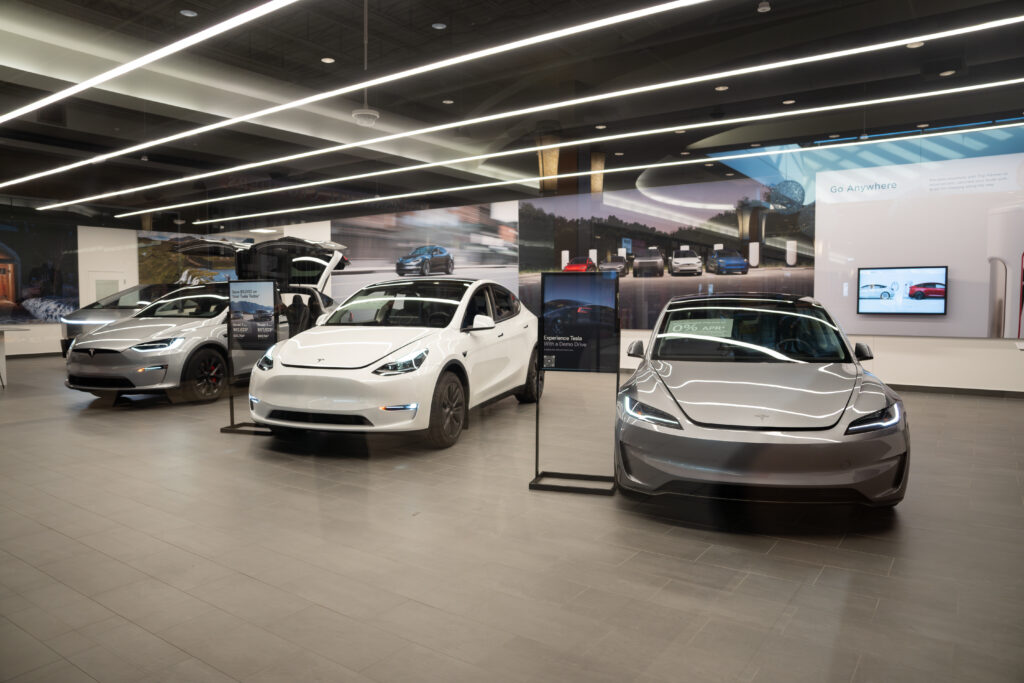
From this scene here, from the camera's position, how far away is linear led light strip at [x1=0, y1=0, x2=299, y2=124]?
557 cm

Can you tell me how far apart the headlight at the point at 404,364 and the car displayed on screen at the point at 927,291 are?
798cm

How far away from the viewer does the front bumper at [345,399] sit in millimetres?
4402

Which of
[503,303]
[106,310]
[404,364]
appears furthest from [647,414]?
[106,310]

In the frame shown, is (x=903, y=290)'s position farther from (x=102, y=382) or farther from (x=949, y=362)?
(x=102, y=382)

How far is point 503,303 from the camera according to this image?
6266 mm

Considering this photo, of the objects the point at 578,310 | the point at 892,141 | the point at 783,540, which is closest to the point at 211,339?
the point at 578,310

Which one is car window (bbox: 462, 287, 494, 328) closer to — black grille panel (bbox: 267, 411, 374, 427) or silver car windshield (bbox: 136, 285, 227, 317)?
black grille panel (bbox: 267, 411, 374, 427)

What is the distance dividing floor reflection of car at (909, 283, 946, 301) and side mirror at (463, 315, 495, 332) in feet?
23.4

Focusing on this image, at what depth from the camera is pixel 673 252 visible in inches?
463

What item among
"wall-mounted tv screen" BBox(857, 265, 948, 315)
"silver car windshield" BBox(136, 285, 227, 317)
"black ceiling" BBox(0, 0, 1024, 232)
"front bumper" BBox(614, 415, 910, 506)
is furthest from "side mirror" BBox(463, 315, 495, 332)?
"wall-mounted tv screen" BBox(857, 265, 948, 315)

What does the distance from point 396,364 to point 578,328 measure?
139 centimetres

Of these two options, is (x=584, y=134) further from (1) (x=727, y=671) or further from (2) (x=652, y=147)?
(1) (x=727, y=671)

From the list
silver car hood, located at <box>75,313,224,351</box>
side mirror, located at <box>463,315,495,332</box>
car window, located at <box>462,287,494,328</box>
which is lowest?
silver car hood, located at <box>75,313,224,351</box>

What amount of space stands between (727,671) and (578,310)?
8.56 ft
